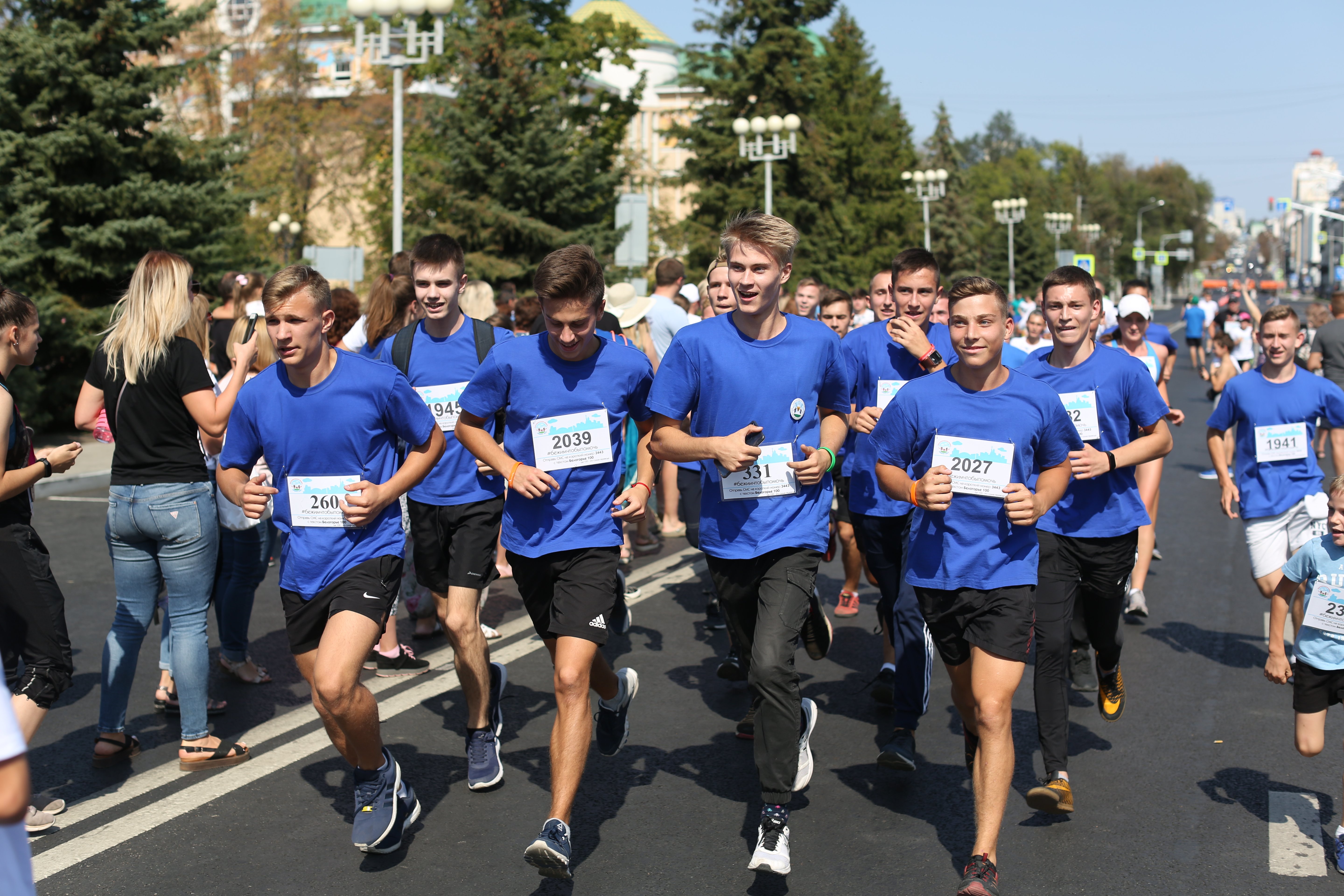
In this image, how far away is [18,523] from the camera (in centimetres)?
477

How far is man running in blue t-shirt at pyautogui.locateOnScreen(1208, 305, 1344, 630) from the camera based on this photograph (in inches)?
261

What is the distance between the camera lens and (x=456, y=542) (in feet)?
18.2

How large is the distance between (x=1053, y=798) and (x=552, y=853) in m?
1.93

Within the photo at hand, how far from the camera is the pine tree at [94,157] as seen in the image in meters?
19.1

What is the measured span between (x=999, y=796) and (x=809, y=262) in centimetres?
4126

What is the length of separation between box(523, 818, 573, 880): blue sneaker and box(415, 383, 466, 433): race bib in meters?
2.15

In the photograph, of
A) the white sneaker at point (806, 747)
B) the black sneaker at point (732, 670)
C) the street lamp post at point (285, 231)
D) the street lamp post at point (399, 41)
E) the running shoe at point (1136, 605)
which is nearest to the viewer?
the white sneaker at point (806, 747)

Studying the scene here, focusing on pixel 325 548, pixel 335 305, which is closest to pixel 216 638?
pixel 335 305

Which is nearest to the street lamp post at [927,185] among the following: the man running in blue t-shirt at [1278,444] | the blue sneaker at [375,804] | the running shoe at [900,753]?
the man running in blue t-shirt at [1278,444]

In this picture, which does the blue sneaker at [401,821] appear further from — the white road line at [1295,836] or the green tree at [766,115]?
the green tree at [766,115]

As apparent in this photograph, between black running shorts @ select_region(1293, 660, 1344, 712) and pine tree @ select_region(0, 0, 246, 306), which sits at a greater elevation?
pine tree @ select_region(0, 0, 246, 306)

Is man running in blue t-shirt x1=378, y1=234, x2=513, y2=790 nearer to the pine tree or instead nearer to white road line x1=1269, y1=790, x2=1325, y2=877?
white road line x1=1269, y1=790, x2=1325, y2=877

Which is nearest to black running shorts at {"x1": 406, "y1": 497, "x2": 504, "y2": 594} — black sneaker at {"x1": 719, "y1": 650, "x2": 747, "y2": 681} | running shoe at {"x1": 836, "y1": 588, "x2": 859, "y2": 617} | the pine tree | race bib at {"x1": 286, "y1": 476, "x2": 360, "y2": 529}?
race bib at {"x1": 286, "y1": 476, "x2": 360, "y2": 529}

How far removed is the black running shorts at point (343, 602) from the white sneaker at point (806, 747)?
64.6 inches
